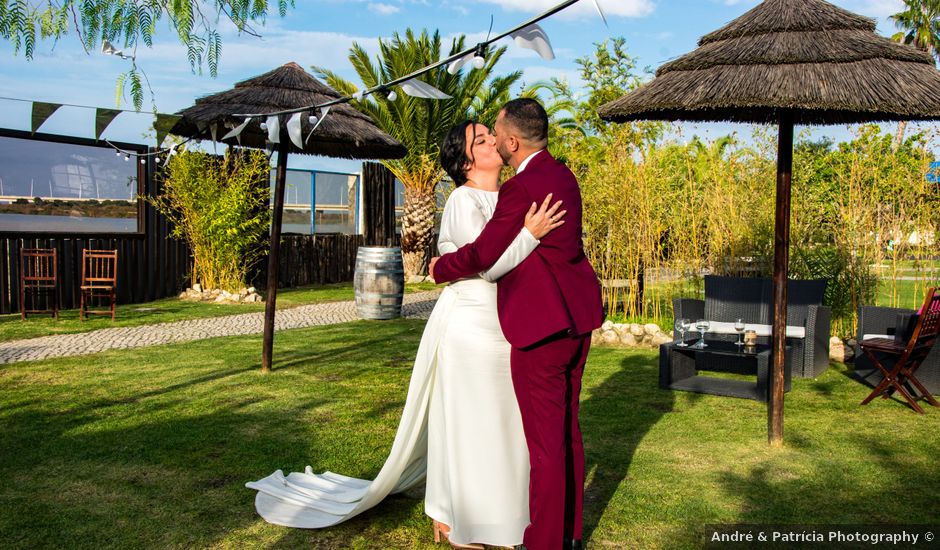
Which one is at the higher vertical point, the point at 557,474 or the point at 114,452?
the point at 557,474

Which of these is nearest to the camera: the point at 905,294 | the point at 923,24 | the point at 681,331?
the point at 681,331

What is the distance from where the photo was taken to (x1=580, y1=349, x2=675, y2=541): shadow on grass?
14.2 feet

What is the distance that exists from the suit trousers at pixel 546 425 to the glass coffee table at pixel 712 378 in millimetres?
3722

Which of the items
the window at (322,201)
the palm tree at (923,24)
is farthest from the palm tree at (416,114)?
the palm tree at (923,24)

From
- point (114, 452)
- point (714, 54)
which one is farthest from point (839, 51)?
point (114, 452)

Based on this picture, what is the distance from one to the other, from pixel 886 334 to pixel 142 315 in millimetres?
9695

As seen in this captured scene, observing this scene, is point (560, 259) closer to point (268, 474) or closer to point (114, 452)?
point (268, 474)

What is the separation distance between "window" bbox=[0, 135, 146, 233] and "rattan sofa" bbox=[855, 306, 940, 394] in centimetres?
1111

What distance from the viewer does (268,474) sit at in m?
4.58

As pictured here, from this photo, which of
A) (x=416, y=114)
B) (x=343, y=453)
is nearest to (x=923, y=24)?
(x=416, y=114)

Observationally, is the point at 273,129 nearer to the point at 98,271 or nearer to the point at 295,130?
the point at 295,130

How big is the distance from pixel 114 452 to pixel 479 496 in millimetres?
2693

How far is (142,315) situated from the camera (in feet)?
38.9

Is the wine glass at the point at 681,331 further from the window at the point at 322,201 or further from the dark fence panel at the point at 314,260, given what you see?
the window at the point at 322,201
